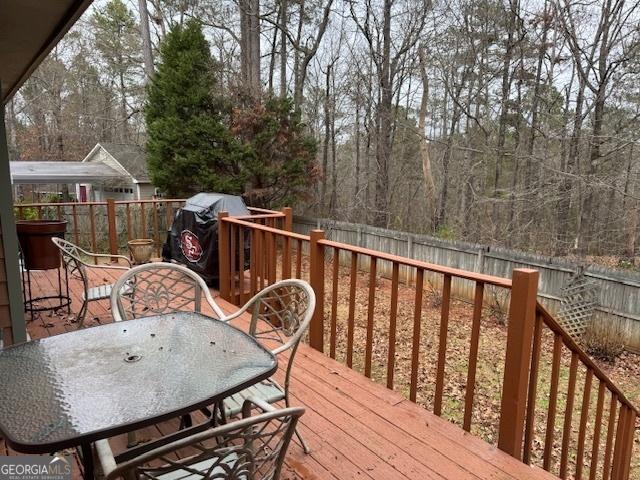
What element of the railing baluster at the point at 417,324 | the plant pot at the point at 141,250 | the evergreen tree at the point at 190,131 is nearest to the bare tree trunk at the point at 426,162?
the evergreen tree at the point at 190,131

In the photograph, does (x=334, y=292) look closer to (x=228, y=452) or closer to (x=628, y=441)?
(x=228, y=452)

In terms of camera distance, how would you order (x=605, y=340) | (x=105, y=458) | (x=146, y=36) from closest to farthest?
(x=105, y=458)
(x=605, y=340)
(x=146, y=36)

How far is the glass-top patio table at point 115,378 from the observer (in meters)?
1.21

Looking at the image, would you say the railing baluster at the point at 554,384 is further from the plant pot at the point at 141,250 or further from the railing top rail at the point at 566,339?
→ the plant pot at the point at 141,250

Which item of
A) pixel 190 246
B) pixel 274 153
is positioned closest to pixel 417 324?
pixel 190 246

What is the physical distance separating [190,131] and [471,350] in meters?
9.03

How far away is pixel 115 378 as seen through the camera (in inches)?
58.3

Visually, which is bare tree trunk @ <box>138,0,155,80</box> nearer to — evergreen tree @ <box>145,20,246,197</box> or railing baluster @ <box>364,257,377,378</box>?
evergreen tree @ <box>145,20,246,197</box>

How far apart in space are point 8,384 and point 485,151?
998cm

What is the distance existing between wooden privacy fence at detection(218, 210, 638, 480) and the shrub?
0.49 meters

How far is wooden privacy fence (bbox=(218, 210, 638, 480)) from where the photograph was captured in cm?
214

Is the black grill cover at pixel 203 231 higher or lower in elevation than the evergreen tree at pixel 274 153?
lower

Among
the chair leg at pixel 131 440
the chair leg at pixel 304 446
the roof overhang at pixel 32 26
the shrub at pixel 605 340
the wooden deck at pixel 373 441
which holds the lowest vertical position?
the shrub at pixel 605 340
